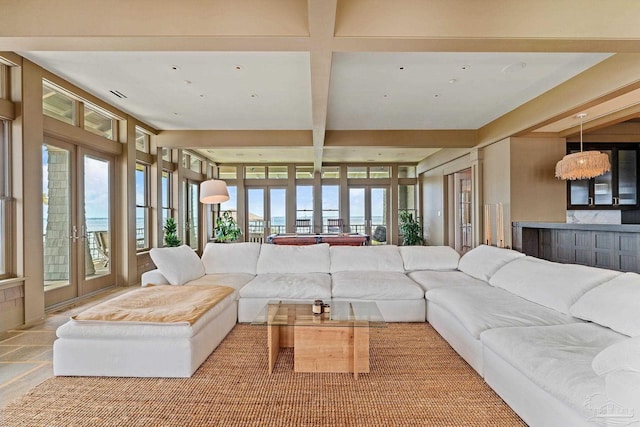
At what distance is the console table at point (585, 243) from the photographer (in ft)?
11.9

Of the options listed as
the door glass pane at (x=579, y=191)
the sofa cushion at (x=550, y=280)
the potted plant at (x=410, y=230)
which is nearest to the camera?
the sofa cushion at (x=550, y=280)

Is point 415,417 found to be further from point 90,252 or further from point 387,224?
point 387,224

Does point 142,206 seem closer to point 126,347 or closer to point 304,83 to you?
point 304,83

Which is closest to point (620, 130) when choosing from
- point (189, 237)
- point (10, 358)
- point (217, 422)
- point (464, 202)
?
point (464, 202)

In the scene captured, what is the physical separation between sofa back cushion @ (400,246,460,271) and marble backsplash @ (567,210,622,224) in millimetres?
3229

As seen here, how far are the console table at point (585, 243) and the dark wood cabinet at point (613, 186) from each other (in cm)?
119

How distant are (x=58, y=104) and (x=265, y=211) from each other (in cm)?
694

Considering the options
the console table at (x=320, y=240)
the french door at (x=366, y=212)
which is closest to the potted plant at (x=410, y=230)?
the french door at (x=366, y=212)

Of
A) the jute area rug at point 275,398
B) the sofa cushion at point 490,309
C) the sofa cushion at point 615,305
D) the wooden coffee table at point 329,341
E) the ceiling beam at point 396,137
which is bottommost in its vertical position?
the jute area rug at point 275,398

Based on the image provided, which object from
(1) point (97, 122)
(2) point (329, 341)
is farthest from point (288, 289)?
(1) point (97, 122)

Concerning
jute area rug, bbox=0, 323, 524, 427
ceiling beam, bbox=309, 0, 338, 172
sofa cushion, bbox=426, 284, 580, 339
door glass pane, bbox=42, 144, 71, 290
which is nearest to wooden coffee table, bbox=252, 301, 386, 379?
jute area rug, bbox=0, 323, 524, 427

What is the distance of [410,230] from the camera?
34.5ft

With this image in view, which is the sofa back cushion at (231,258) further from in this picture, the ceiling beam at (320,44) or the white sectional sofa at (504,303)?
the ceiling beam at (320,44)

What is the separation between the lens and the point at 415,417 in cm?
188
